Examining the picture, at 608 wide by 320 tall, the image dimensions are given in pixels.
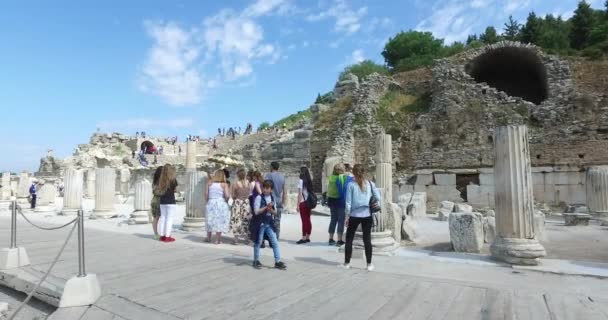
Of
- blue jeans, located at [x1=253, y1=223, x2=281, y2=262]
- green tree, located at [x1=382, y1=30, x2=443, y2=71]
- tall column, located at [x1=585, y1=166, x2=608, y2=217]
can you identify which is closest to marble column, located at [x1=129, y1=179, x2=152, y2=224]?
blue jeans, located at [x1=253, y1=223, x2=281, y2=262]

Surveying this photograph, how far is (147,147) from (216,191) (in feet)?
133

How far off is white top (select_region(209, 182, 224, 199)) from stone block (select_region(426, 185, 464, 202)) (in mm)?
13969

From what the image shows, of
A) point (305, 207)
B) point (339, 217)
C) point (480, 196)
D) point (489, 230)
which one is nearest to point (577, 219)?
point (489, 230)

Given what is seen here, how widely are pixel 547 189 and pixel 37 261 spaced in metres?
19.4

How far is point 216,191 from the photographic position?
345 inches

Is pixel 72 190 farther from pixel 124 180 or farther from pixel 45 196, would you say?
pixel 124 180

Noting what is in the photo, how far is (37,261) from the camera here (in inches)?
253

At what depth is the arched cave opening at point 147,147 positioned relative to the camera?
43537mm

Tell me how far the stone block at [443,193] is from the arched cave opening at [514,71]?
839 centimetres

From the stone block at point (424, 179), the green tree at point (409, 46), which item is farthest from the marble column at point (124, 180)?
the green tree at point (409, 46)

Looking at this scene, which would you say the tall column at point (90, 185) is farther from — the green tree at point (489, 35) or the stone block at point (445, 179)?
the green tree at point (489, 35)

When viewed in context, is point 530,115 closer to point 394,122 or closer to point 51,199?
point 394,122

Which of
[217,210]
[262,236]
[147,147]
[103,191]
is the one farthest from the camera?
[147,147]

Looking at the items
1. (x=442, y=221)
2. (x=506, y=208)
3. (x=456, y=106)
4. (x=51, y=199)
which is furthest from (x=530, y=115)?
(x=51, y=199)
